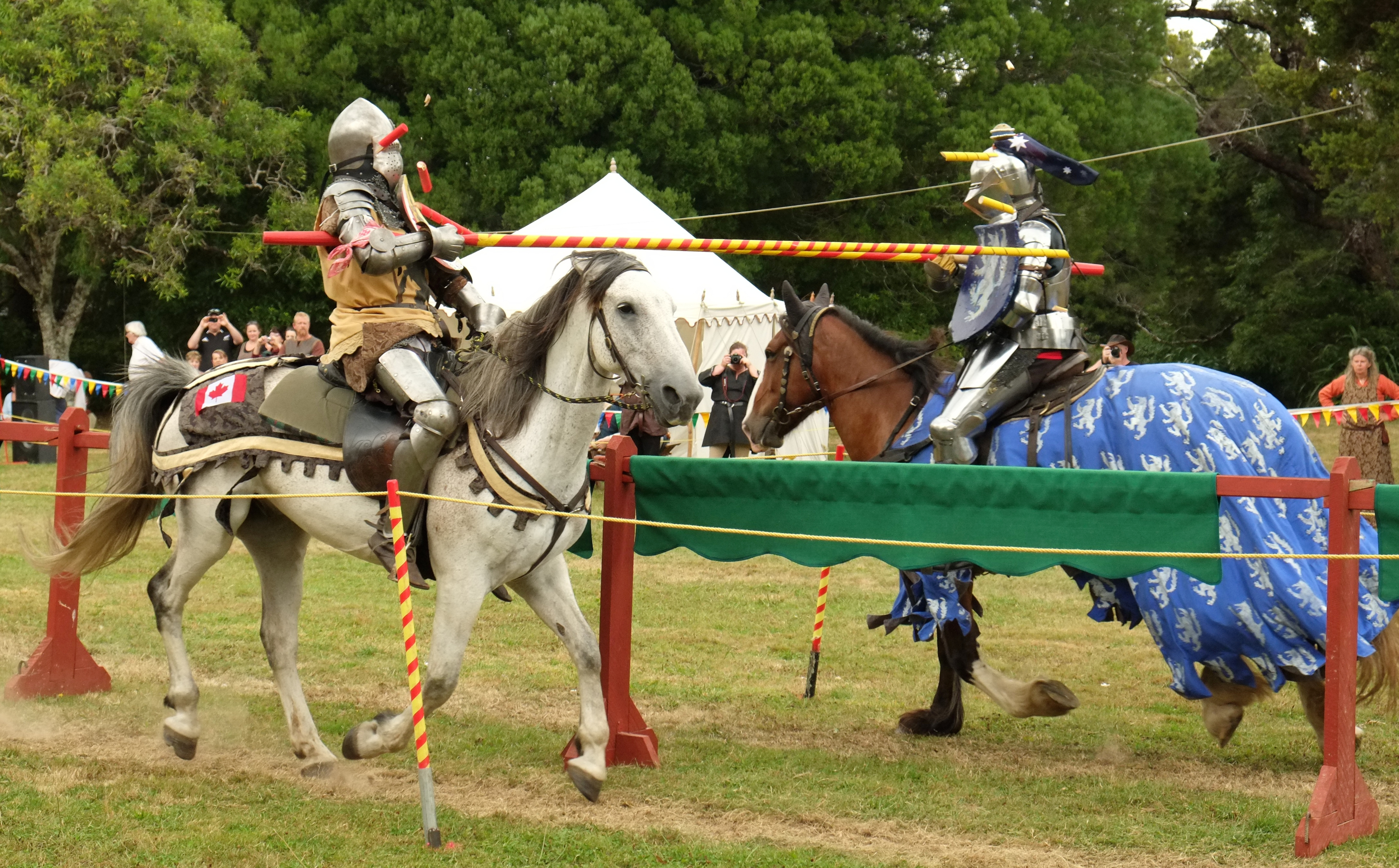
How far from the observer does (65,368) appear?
725 inches

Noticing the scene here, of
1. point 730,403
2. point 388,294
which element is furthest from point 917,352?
point 730,403

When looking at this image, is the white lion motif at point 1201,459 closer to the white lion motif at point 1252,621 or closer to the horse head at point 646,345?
the white lion motif at point 1252,621

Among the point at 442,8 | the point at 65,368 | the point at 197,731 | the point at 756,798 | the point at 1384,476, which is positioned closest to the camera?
the point at 756,798

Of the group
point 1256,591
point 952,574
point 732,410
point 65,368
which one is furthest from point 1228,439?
point 65,368

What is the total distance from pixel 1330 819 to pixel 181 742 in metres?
4.26

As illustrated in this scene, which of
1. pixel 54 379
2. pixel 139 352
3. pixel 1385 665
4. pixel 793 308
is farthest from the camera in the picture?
pixel 54 379

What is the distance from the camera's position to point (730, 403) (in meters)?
15.0

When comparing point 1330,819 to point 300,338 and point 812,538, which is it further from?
point 300,338

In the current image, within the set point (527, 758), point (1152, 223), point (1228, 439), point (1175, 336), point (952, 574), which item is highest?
point (1152, 223)

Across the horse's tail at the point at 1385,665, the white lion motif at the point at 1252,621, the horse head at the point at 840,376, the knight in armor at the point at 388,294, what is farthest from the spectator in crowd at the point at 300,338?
the horse's tail at the point at 1385,665

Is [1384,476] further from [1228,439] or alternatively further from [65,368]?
[65,368]

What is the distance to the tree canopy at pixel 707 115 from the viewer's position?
2250cm

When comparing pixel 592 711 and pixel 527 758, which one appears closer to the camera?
pixel 592 711

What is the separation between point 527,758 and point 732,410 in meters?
9.36
